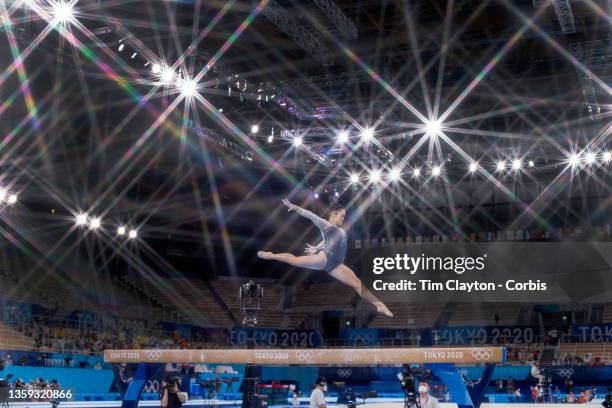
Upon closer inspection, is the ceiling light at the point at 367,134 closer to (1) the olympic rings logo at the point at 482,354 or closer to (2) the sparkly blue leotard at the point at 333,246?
(2) the sparkly blue leotard at the point at 333,246

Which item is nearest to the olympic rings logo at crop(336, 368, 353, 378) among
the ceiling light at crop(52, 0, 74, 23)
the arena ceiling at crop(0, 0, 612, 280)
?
the arena ceiling at crop(0, 0, 612, 280)

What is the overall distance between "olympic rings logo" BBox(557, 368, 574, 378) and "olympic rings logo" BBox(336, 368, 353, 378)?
30.8 ft

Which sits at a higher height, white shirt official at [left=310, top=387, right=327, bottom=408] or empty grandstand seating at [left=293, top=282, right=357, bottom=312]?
empty grandstand seating at [left=293, top=282, right=357, bottom=312]

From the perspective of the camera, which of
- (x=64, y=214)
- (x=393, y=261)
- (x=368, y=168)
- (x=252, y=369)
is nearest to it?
(x=252, y=369)

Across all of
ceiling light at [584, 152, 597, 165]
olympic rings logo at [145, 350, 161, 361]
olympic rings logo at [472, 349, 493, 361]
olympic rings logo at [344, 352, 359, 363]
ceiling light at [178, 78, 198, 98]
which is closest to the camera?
olympic rings logo at [472, 349, 493, 361]

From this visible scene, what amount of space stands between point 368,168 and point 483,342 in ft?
40.1

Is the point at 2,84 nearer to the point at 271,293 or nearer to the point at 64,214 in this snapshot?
the point at 64,214

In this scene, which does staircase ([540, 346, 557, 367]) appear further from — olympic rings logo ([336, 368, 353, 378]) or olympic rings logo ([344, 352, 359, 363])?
olympic rings logo ([344, 352, 359, 363])

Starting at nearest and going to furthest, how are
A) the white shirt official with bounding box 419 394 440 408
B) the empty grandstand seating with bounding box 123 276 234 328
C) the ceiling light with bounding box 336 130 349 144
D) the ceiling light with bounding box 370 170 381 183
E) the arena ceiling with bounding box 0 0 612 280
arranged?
the white shirt official with bounding box 419 394 440 408
the arena ceiling with bounding box 0 0 612 280
the ceiling light with bounding box 336 130 349 144
the ceiling light with bounding box 370 170 381 183
the empty grandstand seating with bounding box 123 276 234 328

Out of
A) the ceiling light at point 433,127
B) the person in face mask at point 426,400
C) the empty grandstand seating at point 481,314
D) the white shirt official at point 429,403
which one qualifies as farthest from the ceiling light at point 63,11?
the empty grandstand seating at point 481,314

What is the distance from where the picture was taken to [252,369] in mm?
14383

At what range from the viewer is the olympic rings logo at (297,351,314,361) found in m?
12.4

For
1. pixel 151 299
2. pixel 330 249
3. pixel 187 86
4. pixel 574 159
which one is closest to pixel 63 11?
pixel 187 86

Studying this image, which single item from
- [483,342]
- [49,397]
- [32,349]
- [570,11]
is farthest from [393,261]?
[483,342]
